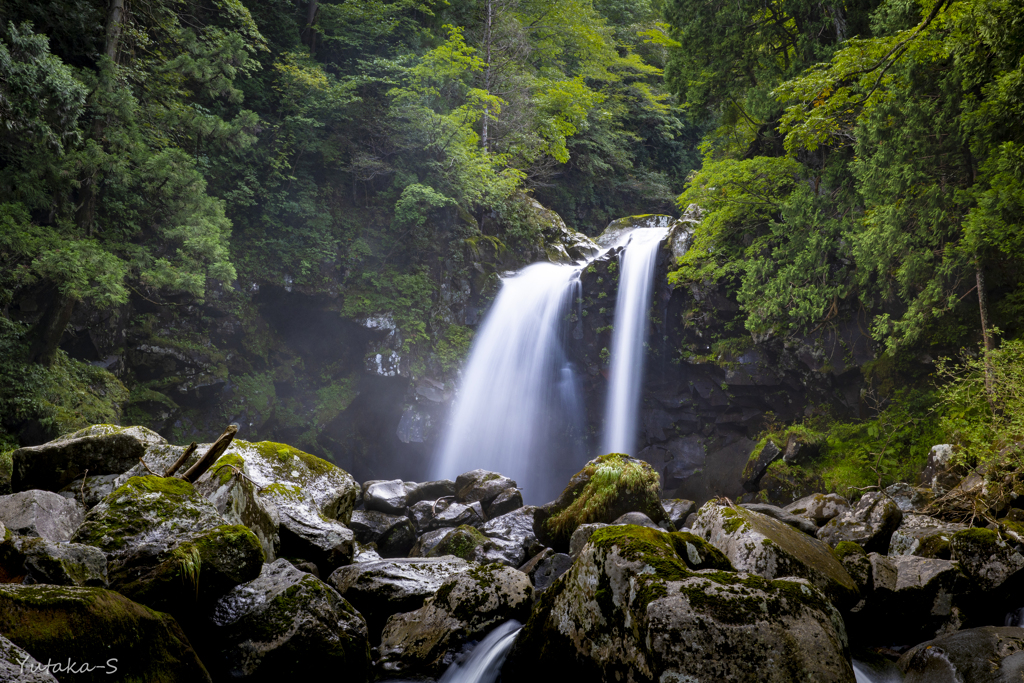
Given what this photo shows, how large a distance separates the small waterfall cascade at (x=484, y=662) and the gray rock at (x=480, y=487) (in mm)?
5360

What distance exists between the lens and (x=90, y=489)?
18.0ft

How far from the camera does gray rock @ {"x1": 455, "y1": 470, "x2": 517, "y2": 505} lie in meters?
9.70

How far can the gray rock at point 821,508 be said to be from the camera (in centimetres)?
745

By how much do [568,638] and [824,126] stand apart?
973cm

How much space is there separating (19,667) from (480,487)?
805cm

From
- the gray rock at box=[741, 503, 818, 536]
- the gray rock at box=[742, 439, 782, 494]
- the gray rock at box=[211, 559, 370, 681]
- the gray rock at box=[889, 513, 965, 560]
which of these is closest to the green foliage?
the gray rock at box=[889, 513, 965, 560]

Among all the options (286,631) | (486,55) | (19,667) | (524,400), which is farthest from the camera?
(486,55)

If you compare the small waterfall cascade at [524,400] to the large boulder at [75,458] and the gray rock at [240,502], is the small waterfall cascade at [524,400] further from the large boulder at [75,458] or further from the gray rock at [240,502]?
the gray rock at [240,502]

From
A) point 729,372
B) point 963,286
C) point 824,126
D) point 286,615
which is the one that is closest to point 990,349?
point 963,286

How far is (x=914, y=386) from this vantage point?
976 centimetres

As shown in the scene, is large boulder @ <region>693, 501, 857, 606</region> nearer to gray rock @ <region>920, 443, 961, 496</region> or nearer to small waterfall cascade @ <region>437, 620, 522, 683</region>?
small waterfall cascade @ <region>437, 620, 522, 683</region>

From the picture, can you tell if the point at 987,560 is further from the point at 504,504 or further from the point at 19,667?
the point at 19,667

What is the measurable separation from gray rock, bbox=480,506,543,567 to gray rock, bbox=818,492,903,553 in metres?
3.89

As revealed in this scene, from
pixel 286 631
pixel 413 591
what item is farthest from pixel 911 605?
pixel 286 631
